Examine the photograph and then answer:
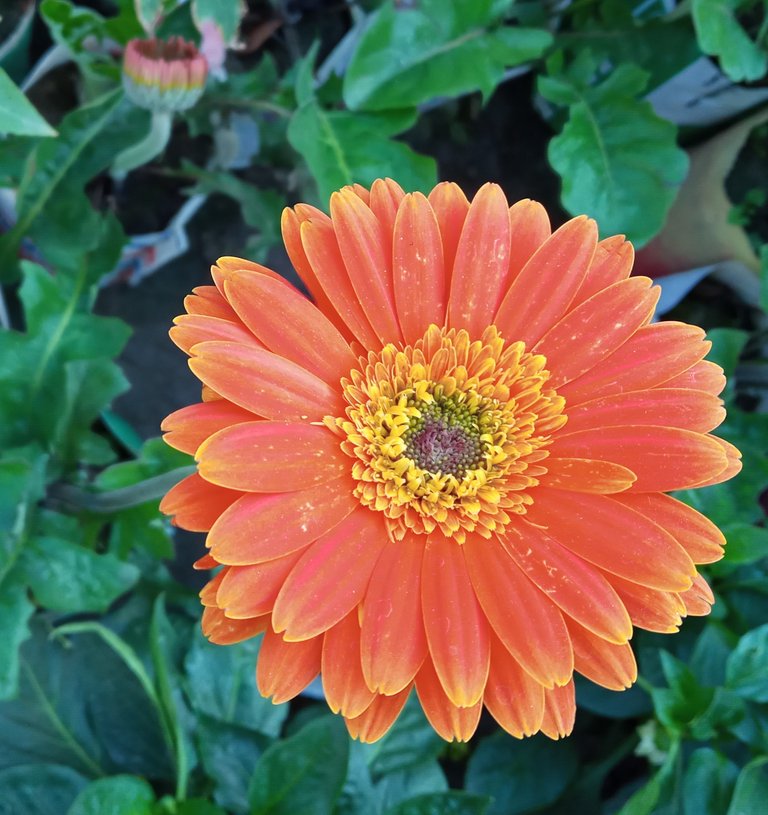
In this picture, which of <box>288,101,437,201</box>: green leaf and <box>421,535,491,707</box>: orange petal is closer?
<box>421,535,491,707</box>: orange petal

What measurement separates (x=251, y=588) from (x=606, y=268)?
0.37m

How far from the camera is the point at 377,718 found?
1.85 ft

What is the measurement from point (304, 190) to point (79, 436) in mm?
423

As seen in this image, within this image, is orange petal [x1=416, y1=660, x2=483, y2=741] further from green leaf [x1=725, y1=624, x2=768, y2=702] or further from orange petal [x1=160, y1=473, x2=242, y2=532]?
green leaf [x1=725, y1=624, x2=768, y2=702]

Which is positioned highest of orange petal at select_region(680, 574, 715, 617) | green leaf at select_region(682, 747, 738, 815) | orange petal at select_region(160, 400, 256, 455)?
orange petal at select_region(160, 400, 256, 455)

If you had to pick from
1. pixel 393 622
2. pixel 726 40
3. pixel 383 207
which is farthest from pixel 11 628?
pixel 726 40

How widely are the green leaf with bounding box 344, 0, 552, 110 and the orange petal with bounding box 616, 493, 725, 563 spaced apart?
0.52 meters

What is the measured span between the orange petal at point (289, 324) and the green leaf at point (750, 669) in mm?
508

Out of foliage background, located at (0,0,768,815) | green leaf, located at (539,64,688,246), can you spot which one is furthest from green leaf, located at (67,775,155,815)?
green leaf, located at (539,64,688,246)

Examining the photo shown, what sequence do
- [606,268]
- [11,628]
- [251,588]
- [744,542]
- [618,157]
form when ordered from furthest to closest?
[618,157], [744,542], [11,628], [606,268], [251,588]

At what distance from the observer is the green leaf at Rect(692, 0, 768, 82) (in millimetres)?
890

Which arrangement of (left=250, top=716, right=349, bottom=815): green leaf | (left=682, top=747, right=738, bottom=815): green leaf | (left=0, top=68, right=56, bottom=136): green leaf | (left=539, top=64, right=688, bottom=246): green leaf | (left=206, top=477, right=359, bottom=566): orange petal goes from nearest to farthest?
(left=206, top=477, right=359, bottom=566): orange petal < (left=0, top=68, right=56, bottom=136): green leaf < (left=250, top=716, right=349, bottom=815): green leaf < (left=682, top=747, right=738, bottom=815): green leaf < (left=539, top=64, right=688, bottom=246): green leaf

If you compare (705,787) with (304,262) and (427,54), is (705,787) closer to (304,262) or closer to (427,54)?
(304,262)

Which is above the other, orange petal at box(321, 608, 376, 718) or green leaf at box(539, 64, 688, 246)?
green leaf at box(539, 64, 688, 246)
